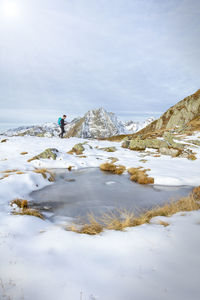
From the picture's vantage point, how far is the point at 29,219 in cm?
438

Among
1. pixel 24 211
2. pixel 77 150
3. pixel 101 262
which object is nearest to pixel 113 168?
pixel 77 150

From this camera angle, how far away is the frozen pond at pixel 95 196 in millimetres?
5867

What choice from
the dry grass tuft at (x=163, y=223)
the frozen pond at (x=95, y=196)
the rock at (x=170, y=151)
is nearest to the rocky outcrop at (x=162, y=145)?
the rock at (x=170, y=151)

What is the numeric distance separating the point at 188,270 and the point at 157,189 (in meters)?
6.35

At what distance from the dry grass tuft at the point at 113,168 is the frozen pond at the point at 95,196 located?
1.95 metres

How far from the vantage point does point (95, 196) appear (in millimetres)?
7430

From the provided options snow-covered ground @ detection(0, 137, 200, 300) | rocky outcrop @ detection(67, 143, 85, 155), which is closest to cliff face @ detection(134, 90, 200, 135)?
rocky outcrop @ detection(67, 143, 85, 155)

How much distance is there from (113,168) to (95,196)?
5752 millimetres

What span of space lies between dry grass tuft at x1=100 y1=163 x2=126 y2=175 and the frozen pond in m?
1.95

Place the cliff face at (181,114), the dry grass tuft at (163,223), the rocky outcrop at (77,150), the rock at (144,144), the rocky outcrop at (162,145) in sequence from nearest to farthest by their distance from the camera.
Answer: the dry grass tuft at (163,223), the rocky outcrop at (162,145), the rocky outcrop at (77,150), the rock at (144,144), the cliff face at (181,114)

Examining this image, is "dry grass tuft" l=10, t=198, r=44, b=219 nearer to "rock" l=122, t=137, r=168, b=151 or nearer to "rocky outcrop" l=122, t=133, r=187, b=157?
"rocky outcrop" l=122, t=133, r=187, b=157

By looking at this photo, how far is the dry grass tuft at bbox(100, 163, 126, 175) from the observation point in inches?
485

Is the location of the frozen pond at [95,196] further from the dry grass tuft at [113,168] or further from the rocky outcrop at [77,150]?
the rocky outcrop at [77,150]

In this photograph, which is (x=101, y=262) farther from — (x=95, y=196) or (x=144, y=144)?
(x=144, y=144)
